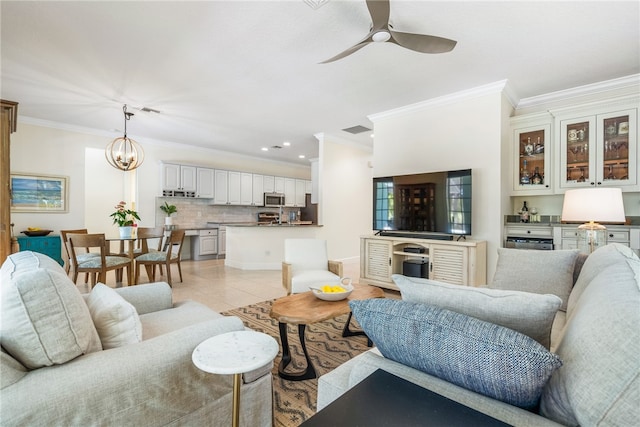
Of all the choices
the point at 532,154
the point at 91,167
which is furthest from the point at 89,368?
the point at 91,167

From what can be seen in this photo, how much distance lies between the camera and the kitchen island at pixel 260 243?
5.82m

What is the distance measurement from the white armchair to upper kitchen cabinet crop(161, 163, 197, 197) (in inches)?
161

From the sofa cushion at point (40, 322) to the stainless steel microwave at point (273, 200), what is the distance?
23.4ft

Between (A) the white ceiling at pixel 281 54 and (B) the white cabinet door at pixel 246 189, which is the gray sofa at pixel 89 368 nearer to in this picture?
(A) the white ceiling at pixel 281 54

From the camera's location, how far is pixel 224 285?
14.8 feet

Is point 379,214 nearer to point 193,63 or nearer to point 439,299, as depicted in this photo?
point 193,63

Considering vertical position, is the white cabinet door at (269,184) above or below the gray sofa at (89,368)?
above

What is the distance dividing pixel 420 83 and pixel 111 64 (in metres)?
3.50

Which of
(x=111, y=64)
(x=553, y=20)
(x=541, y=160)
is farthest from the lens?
(x=541, y=160)

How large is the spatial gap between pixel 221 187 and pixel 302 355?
5.72 meters

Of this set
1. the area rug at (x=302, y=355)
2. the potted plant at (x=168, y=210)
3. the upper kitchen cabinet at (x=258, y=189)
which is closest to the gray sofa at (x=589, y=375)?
the area rug at (x=302, y=355)

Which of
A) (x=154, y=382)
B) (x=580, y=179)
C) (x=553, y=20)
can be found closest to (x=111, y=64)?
(x=154, y=382)

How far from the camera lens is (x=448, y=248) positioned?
11.9 ft

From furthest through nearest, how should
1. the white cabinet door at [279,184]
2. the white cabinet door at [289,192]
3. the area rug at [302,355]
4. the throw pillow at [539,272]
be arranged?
1. the white cabinet door at [289,192]
2. the white cabinet door at [279,184]
3. the throw pillow at [539,272]
4. the area rug at [302,355]
